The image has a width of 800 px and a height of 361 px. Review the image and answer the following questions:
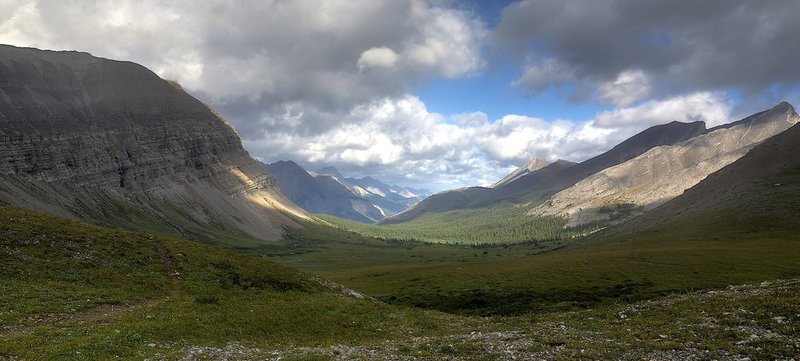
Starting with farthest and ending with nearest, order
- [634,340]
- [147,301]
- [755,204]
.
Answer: [755,204] → [147,301] → [634,340]

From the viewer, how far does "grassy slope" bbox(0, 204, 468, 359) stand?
25766 mm

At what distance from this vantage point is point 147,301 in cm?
3594

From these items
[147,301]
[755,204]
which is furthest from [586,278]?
[755,204]

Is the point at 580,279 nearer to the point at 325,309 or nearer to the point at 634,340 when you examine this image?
the point at 634,340

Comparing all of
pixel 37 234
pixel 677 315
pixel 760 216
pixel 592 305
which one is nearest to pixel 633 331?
pixel 677 315

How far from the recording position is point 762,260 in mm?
63094

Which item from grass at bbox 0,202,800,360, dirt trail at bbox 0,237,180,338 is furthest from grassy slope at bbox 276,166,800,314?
dirt trail at bbox 0,237,180,338

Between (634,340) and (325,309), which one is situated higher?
(325,309)

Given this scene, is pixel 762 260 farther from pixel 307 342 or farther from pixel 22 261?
pixel 22 261

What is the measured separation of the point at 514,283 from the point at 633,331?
117 ft

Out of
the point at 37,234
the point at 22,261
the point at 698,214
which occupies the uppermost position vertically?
the point at 37,234

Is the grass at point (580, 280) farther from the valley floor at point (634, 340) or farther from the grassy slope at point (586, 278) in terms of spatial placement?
the valley floor at point (634, 340)

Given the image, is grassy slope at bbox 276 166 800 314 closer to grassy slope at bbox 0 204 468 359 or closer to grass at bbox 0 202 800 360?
grass at bbox 0 202 800 360

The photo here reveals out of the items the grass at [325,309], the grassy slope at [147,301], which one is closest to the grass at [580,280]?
the grass at [325,309]
